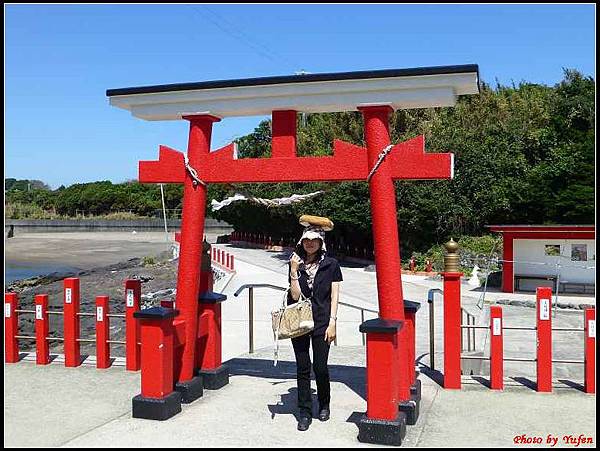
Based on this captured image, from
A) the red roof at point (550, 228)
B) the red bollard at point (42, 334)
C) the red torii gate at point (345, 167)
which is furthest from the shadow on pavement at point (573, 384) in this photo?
the red roof at point (550, 228)

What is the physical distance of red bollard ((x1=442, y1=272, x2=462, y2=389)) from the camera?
689cm

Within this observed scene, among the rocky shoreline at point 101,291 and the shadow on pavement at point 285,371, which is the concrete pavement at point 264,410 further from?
the rocky shoreline at point 101,291

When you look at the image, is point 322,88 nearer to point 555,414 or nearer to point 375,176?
point 375,176

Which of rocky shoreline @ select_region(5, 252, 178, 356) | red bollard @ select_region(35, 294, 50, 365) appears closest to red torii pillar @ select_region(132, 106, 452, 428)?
red bollard @ select_region(35, 294, 50, 365)

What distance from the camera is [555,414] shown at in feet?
19.7

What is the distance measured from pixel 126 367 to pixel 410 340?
3.69 m

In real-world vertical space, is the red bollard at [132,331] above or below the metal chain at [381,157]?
below

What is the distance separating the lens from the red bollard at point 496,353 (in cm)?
698

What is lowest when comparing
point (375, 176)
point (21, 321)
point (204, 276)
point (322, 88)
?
point (21, 321)

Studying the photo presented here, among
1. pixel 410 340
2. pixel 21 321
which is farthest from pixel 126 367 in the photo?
pixel 21 321

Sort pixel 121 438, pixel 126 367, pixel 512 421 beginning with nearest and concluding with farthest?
pixel 121 438 < pixel 512 421 < pixel 126 367

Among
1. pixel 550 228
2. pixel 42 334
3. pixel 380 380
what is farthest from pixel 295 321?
pixel 550 228

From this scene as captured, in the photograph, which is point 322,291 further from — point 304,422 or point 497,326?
point 497,326

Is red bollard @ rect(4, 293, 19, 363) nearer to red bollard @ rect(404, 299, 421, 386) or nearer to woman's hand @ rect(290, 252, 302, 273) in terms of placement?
woman's hand @ rect(290, 252, 302, 273)
